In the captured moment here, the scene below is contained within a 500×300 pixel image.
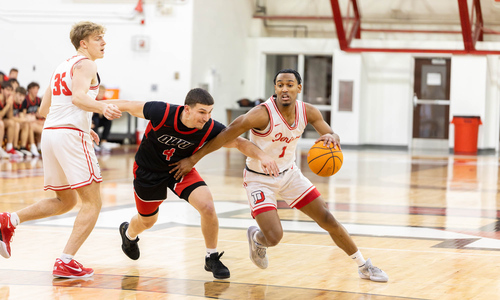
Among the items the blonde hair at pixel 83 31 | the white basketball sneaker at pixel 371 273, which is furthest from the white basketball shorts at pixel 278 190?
the blonde hair at pixel 83 31

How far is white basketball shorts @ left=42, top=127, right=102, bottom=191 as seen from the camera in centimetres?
429

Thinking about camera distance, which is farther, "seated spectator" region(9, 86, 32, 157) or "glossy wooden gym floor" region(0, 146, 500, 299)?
"seated spectator" region(9, 86, 32, 157)

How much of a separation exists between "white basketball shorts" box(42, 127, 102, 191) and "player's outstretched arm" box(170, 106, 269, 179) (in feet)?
1.72

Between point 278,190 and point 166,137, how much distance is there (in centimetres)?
83

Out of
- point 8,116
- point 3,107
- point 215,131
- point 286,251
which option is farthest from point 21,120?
point 215,131

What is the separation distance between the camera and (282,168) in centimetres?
465

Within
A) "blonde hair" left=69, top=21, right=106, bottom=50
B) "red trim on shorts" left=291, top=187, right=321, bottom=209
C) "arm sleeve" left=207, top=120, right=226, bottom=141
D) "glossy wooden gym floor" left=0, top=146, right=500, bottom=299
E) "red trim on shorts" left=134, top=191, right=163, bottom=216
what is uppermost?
"blonde hair" left=69, top=21, right=106, bottom=50

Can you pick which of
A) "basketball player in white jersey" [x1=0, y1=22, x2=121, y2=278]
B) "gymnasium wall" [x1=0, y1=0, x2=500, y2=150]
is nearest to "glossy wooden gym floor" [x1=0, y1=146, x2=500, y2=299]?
"basketball player in white jersey" [x1=0, y1=22, x2=121, y2=278]

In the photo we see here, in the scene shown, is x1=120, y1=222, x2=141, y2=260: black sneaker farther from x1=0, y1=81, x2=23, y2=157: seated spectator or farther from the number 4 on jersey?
x1=0, y1=81, x2=23, y2=157: seated spectator

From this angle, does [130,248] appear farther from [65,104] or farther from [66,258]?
[65,104]

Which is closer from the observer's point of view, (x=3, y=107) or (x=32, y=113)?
(x=3, y=107)

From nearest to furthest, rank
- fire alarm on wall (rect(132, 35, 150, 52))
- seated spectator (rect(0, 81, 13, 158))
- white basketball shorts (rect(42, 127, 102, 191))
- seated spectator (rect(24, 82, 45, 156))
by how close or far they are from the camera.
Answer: white basketball shorts (rect(42, 127, 102, 191)) → seated spectator (rect(0, 81, 13, 158)) → seated spectator (rect(24, 82, 45, 156)) → fire alarm on wall (rect(132, 35, 150, 52))

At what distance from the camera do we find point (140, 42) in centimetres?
1870

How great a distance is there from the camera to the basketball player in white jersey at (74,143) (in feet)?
13.9
